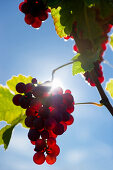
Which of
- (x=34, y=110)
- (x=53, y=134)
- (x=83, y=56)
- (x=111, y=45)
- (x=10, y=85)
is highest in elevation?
(x=10, y=85)

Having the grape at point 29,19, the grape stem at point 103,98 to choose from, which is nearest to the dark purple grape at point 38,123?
the grape stem at point 103,98

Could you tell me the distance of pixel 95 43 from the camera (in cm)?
117

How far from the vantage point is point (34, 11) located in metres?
1.33

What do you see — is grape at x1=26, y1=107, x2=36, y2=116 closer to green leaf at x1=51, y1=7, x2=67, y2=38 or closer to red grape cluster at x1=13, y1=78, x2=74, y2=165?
red grape cluster at x1=13, y1=78, x2=74, y2=165

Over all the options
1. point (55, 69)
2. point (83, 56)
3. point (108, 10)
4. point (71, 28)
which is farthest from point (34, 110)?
point (108, 10)

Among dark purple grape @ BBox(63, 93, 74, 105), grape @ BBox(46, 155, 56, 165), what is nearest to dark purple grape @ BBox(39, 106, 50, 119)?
dark purple grape @ BBox(63, 93, 74, 105)

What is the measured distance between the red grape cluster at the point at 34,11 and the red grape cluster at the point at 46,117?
44 cm

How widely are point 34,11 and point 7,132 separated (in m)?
0.76

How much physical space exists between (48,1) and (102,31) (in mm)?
326

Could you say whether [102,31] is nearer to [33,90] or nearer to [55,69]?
[55,69]

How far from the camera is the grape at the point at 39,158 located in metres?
1.19

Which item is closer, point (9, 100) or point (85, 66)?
point (85, 66)

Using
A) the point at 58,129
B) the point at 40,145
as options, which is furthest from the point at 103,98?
the point at 40,145

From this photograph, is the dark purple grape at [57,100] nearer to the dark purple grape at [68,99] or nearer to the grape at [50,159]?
the dark purple grape at [68,99]
